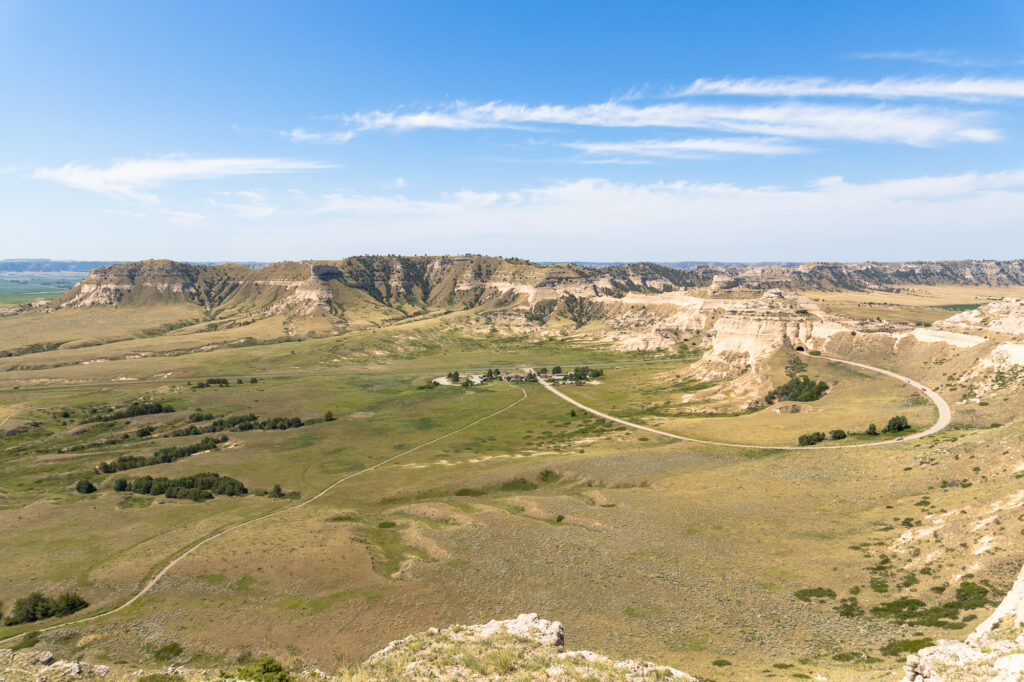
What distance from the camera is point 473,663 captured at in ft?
106

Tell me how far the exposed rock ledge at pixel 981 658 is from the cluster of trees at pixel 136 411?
18471cm

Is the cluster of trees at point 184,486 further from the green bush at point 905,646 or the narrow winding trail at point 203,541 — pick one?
the green bush at point 905,646

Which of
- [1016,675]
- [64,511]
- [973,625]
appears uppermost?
[1016,675]

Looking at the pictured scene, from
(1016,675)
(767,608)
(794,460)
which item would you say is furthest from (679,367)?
(1016,675)

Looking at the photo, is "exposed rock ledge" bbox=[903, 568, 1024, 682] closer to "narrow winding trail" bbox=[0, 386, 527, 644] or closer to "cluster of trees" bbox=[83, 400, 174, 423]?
"narrow winding trail" bbox=[0, 386, 527, 644]

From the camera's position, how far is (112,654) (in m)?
46.5

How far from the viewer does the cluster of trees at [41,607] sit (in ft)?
175

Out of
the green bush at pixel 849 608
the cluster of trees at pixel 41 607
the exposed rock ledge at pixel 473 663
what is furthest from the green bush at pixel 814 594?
the cluster of trees at pixel 41 607

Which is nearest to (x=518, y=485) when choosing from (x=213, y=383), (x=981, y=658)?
(x=981, y=658)

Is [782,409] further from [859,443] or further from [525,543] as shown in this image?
[525,543]

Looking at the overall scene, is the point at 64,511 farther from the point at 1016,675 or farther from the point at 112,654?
the point at 1016,675

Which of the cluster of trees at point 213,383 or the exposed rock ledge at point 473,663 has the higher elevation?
the exposed rock ledge at point 473,663

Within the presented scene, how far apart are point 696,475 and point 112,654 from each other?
81.3 m

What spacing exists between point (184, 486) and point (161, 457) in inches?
1044
